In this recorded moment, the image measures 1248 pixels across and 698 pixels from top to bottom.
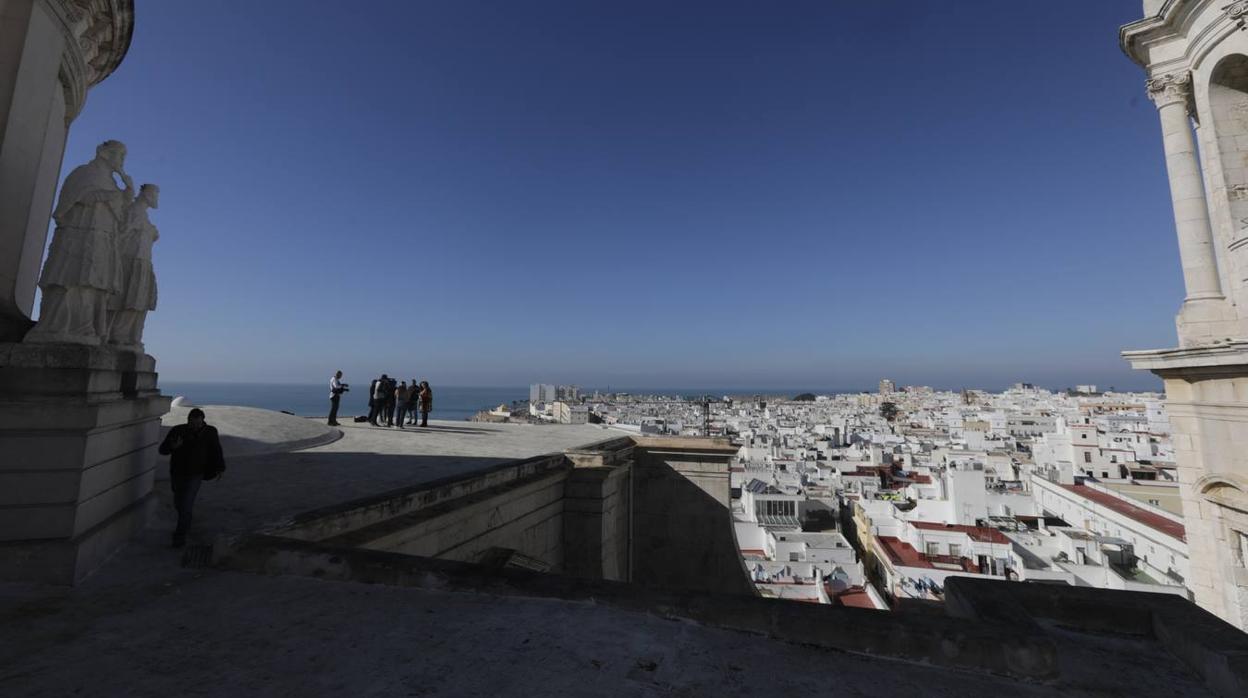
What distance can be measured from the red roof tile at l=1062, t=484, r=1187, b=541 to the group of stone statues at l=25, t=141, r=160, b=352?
102 feet

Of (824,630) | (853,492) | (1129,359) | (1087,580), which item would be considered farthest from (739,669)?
(853,492)

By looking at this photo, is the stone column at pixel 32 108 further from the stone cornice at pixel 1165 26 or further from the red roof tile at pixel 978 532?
the red roof tile at pixel 978 532

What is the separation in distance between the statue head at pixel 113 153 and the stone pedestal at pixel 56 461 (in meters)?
1.63

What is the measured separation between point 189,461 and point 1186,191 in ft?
43.9

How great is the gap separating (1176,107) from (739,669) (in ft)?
37.8

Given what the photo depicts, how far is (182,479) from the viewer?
4.09 metres

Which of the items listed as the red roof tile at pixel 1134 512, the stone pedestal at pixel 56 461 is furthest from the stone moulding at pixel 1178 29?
the red roof tile at pixel 1134 512

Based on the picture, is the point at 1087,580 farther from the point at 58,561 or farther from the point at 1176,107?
the point at 58,561

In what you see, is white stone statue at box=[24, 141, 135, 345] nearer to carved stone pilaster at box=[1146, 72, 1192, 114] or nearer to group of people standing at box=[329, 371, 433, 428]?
group of people standing at box=[329, 371, 433, 428]

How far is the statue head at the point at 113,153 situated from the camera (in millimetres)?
4137

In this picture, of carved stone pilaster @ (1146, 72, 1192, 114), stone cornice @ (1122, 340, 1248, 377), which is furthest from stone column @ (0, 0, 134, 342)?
carved stone pilaster @ (1146, 72, 1192, 114)

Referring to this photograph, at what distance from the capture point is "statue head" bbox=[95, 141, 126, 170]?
163 inches

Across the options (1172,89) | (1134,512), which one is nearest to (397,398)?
(1172,89)

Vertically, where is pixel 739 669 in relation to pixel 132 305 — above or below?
below
